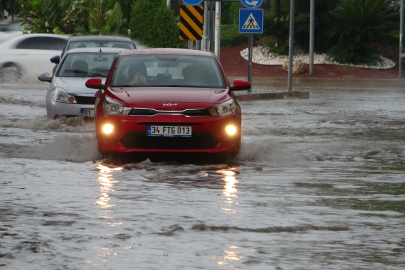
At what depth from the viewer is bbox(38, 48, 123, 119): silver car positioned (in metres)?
15.2

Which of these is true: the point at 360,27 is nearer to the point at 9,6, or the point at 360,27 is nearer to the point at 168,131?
the point at 168,131

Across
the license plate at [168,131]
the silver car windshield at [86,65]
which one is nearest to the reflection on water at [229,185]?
the license plate at [168,131]

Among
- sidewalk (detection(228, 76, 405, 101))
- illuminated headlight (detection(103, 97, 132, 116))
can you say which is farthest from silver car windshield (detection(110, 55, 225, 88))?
sidewalk (detection(228, 76, 405, 101))

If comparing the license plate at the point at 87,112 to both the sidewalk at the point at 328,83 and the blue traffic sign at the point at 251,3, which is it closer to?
the blue traffic sign at the point at 251,3

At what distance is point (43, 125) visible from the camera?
51.3 feet

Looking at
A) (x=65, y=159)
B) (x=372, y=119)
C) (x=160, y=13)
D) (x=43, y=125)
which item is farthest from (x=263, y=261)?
(x=160, y=13)

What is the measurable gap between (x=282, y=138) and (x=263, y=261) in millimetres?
8691

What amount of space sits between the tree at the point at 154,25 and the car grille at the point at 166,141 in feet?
92.0

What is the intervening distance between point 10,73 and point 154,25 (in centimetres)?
1103

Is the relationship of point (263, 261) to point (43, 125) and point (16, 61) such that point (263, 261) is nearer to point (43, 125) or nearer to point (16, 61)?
point (43, 125)

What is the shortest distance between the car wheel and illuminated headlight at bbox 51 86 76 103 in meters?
13.8

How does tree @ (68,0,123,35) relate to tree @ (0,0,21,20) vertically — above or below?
below

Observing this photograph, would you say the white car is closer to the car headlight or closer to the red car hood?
the red car hood

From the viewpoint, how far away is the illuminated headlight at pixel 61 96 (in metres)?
15.2
